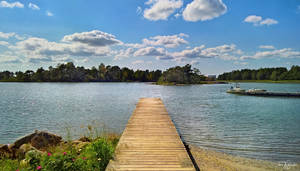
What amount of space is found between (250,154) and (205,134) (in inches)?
116

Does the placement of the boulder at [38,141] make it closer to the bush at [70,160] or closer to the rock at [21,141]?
the rock at [21,141]

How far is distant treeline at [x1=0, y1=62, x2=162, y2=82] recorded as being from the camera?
395 ft

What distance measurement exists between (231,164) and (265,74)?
155443mm

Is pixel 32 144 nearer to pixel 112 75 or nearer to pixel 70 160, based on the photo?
pixel 70 160

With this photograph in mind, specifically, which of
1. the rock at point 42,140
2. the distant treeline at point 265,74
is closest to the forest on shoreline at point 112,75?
the distant treeline at point 265,74

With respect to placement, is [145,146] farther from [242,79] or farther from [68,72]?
[242,79]

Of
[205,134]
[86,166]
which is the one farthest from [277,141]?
[86,166]

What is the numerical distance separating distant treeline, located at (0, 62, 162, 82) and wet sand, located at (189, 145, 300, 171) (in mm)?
125106

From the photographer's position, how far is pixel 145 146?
5.60m

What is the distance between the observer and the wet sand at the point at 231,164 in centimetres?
613

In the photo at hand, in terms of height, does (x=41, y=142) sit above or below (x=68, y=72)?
below

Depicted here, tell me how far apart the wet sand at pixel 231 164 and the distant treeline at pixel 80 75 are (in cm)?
12511

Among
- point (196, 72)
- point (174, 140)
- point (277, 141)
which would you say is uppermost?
point (196, 72)

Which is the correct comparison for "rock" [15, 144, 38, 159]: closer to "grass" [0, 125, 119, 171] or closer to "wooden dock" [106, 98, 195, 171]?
"grass" [0, 125, 119, 171]
